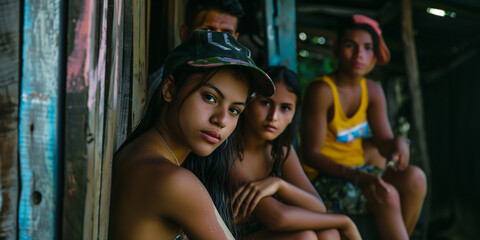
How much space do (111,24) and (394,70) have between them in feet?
23.9

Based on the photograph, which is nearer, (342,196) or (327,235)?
(327,235)

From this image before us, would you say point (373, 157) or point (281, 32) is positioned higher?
point (281, 32)

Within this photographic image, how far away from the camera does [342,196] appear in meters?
3.39

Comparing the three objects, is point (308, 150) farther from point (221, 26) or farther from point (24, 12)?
point (24, 12)

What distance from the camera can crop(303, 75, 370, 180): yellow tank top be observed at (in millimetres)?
3697

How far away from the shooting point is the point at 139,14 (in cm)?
267

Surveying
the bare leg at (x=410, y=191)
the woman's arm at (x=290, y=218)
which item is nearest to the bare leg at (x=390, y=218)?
the bare leg at (x=410, y=191)

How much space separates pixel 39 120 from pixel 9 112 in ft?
0.25

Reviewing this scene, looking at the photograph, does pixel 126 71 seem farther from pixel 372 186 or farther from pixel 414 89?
pixel 414 89

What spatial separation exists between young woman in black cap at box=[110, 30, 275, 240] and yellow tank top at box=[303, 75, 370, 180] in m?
1.83

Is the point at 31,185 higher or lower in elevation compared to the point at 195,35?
lower

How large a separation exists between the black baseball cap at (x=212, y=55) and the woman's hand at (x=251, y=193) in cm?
79

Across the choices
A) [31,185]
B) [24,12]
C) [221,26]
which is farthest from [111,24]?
[221,26]

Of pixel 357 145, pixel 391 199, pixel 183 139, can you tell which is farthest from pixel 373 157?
pixel 183 139
